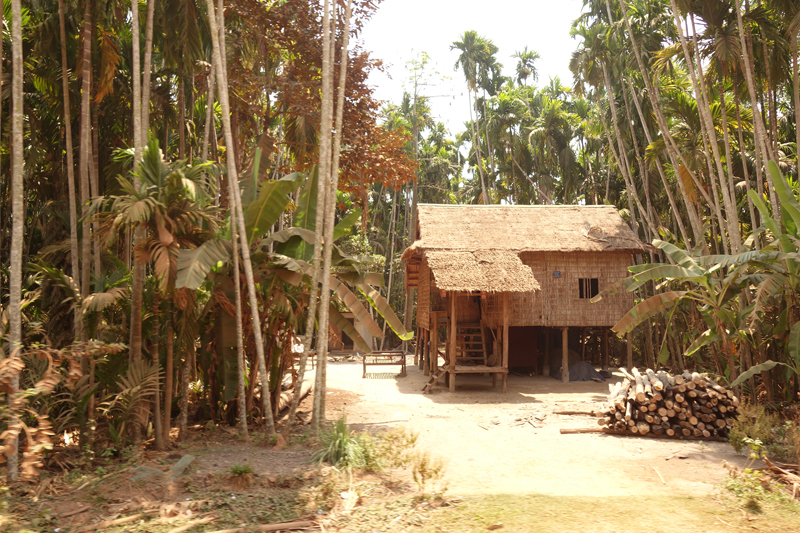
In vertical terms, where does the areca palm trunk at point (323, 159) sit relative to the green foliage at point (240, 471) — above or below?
above

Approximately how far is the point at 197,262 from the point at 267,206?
5.69ft

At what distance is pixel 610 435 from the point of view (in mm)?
9281

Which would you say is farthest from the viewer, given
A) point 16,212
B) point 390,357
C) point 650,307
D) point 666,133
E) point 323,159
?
point 390,357

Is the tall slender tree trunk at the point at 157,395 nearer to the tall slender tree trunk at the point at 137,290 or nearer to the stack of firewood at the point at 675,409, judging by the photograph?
the tall slender tree trunk at the point at 137,290

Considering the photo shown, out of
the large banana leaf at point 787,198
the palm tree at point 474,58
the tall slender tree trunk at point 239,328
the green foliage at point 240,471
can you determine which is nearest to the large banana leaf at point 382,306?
the tall slender tree trunk at point 239,328

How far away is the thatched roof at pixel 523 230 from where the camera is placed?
1578cm

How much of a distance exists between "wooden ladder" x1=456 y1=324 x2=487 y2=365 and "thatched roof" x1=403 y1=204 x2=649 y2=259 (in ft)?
8.23

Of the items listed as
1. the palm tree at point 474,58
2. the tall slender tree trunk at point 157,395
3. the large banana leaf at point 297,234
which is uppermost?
the palm tree at point 474,58

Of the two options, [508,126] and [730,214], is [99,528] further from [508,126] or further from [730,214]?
[508,126]

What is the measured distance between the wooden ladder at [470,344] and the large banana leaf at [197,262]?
30.7 feet

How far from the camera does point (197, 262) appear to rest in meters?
6.95

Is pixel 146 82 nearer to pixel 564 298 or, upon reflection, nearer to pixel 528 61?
pixel 564 298

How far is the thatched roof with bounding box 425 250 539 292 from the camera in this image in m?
13.5

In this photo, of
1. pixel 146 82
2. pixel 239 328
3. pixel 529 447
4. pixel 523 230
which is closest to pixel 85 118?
pixel 146 82
